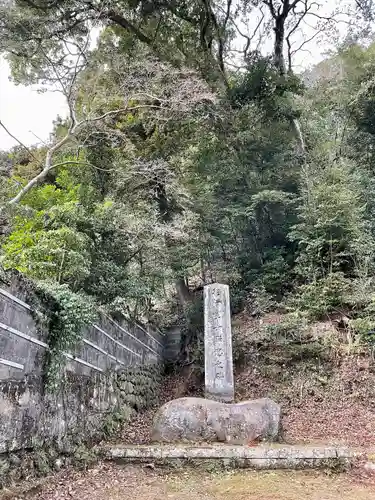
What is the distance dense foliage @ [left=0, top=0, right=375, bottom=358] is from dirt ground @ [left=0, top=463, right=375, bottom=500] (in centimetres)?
291

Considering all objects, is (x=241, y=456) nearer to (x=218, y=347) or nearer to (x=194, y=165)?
(x=218, y=347)

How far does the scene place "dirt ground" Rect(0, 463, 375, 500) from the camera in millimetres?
3932

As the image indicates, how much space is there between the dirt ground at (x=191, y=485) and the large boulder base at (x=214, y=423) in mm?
786

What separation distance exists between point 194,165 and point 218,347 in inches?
289

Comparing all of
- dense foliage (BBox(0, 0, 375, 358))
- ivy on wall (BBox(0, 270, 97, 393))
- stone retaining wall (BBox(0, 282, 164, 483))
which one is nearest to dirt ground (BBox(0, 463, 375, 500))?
stone retaining wall (BBox(0, 282, 164, 483))

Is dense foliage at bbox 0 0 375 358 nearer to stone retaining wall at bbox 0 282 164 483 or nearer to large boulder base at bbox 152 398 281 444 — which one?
stone retaining wall at bbox 0 282 164 483

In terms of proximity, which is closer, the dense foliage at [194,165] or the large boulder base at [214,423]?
the large boulder base at [214,423]

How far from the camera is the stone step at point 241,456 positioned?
5.02m

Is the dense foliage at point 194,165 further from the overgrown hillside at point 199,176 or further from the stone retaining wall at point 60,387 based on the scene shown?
the stone retaining wall at point 60,387

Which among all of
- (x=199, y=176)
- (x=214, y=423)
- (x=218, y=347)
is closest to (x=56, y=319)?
(x=214, y=423)

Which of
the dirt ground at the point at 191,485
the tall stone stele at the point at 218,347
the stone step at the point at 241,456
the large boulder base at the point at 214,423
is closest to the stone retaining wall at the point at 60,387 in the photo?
the dirt ground at the point at 191,485

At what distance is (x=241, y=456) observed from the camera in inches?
202

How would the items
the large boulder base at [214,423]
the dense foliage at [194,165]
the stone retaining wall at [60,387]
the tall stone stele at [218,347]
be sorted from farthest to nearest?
the dense foliage at [194,165] < the tall stone stele at [218,347] < the large boulder base at [214,423] < the stone retaining wall at [60,387]

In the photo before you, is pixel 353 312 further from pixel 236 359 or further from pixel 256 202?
pixel 256 202
